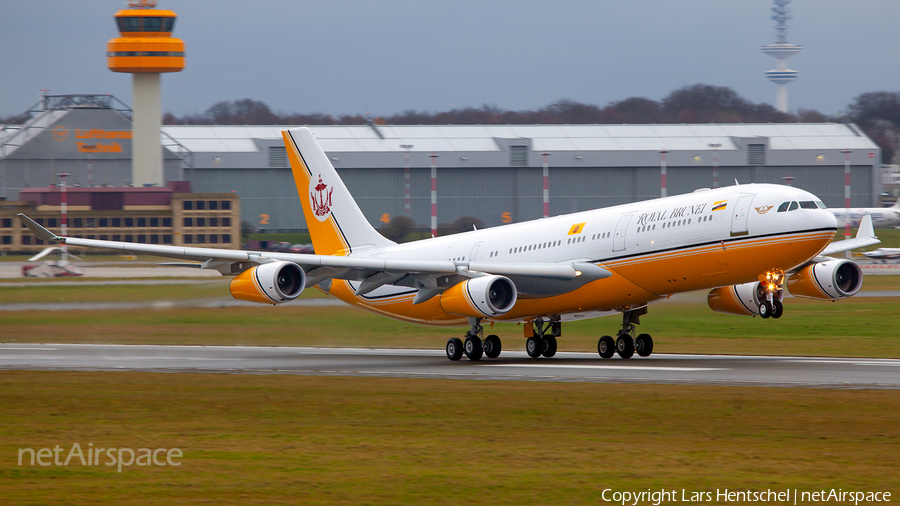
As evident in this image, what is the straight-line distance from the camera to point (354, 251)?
39.7m

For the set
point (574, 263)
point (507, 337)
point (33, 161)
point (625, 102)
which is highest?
point (625, 102)

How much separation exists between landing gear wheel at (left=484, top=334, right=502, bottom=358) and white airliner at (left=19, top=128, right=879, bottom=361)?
0.08 metres

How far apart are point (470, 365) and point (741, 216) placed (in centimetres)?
963

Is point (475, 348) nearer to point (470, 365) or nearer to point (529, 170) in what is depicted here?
point (470, 365)

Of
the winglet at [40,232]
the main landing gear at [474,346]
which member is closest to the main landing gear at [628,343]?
the main landing gear at [474,346]

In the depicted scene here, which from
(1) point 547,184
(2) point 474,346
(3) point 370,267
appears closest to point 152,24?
(1) point 547,184

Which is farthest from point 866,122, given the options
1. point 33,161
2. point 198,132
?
point 33,161

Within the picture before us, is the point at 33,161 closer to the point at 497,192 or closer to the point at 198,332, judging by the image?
the point at 497,192

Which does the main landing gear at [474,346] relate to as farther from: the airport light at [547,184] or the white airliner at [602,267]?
the airport light at [547,184]

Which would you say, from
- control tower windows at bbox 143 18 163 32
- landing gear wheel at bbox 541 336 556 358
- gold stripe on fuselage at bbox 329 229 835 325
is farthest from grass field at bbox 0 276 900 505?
control tower windows at bbox 143 18 163 32

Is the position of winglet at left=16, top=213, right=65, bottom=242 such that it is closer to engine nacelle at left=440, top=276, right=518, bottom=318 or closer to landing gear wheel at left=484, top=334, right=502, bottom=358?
engine nacelle at left=440, top=276, right=518, bottom=318

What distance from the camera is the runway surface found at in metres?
25.5

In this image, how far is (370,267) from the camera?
3167cm

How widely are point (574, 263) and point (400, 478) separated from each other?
19.1 m
